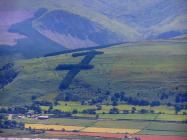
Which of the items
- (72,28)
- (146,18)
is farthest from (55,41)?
(146,18)

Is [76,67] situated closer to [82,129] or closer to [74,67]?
[74,67]

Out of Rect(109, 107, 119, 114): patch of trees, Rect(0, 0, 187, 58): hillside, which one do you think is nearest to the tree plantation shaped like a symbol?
Rect(0, 0, 187, 58): hillside

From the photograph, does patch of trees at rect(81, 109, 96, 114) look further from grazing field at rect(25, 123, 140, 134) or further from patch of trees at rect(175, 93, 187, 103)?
patch of trees at rect(175, 93, 187, 103)

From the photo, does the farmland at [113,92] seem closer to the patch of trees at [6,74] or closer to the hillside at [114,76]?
the hillside at [114,76]

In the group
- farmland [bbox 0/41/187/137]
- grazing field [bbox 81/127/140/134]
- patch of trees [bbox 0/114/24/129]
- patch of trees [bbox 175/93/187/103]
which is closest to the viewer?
patch of trees [bbox 175/93/187/103]

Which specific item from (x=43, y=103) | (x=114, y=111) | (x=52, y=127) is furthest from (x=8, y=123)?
(x=114, y=111)

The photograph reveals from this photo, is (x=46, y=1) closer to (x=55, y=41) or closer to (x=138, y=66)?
(x=55, y=41)
